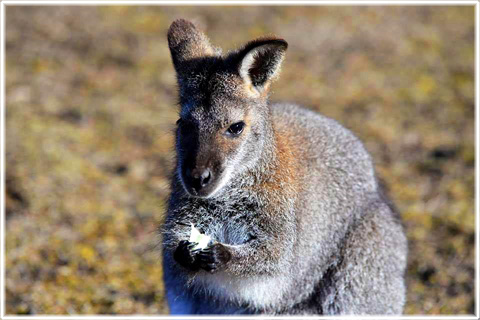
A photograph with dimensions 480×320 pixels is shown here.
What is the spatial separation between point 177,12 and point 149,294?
18.7 feet

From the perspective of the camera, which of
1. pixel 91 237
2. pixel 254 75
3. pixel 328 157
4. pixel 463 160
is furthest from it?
pixel 463 160

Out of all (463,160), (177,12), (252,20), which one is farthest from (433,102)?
(177,12)

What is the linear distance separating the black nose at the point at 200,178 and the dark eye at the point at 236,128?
277 millimetres

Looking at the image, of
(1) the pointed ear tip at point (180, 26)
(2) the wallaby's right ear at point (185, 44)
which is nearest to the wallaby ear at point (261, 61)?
(2) the wallaby's right ear at point (185, 44)

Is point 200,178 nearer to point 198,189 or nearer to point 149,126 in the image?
point 198,189

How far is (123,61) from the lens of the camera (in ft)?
29.4

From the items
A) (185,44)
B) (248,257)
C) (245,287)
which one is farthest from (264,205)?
(185,44)

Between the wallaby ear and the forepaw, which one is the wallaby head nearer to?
the wallaby ear

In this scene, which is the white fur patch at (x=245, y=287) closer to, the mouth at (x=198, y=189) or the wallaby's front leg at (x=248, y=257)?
the wallaby's front leg at (x=248, y=257)

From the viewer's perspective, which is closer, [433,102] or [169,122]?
[169,122]

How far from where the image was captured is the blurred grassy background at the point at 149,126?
554 centimetres

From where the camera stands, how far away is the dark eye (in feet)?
12.3

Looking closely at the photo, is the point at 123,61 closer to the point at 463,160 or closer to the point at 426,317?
the point at 463,160

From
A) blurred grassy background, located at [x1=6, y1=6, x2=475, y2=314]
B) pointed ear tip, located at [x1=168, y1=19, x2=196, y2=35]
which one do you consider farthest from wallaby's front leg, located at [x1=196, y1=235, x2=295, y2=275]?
pointed ear tip, located at [x1=168, y1=19, x2=196, y2=35]
